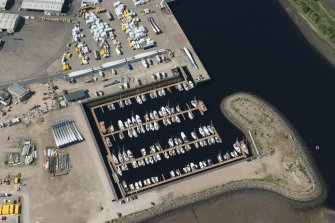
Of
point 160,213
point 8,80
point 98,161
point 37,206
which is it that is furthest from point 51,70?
point 160,213

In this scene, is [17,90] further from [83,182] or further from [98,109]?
[83,182]

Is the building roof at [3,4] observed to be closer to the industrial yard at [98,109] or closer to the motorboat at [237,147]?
the industrial yard at [98,109]

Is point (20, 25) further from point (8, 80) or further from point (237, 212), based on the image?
point (237, 212)

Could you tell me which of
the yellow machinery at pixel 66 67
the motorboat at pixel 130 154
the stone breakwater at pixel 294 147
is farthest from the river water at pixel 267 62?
the yellow machinery at pixel 66 67

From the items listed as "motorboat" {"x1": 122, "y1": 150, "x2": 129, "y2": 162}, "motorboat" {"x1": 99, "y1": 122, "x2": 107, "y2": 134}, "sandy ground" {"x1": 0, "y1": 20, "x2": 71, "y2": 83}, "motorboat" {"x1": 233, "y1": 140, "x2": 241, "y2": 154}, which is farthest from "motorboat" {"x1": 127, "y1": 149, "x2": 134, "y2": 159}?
"sandy ground" {"x1": 0, "y1": 20, "x2": 71, "y2": 83}

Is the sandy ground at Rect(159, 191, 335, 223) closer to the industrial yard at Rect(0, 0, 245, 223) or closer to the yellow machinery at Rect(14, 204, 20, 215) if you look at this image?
the industrial yard at Rect(0, 0, 245, 223)

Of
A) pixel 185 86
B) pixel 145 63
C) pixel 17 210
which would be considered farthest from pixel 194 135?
pixel 17 210
